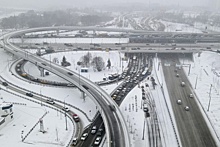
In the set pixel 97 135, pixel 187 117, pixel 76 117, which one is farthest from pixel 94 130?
pixel 187 117

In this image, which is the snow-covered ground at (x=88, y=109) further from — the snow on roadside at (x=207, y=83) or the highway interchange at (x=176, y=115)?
the highway interchange at (x=176, y=115)

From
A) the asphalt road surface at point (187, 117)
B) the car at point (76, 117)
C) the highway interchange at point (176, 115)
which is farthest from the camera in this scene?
the car at point (76, 117)

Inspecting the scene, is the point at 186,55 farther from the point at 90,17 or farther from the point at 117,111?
the point at 90,17

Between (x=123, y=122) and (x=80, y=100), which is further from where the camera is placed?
(x=80, y=100)

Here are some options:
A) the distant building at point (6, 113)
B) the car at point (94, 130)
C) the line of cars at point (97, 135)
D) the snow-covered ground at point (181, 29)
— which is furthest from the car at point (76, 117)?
the snow-covered ground at point (181, 29)

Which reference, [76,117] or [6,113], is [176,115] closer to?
[76,117]

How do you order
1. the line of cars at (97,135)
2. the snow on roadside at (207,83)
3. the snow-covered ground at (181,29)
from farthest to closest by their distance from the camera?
1. the snow-covered ground at (181,29)
2. the snow on roadside at (207,83)
3. the line of cars at (97,135)

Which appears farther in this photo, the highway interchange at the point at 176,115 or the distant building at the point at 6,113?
the distant building at the point at 6,113

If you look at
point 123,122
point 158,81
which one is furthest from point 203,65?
point 123,122
